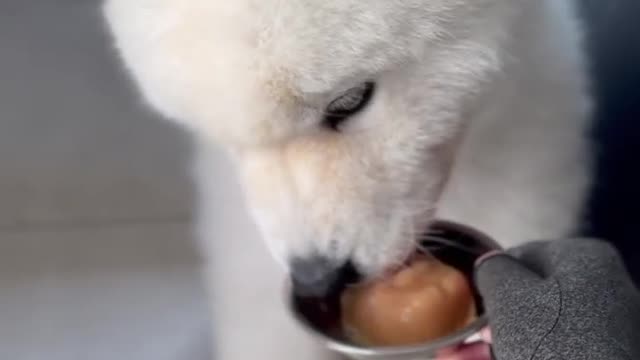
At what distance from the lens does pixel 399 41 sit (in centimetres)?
75

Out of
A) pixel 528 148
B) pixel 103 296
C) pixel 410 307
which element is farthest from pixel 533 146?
pixel 103 296

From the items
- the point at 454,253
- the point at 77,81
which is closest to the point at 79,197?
the point at 77,81

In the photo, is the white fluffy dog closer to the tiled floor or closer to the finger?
the finger

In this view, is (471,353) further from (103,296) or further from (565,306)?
(103,296)

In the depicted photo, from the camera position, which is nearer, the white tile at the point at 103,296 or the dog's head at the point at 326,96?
the dog's head at the point at 326,96

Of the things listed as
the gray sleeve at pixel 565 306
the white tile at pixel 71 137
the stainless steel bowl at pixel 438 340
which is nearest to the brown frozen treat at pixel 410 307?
the stainless steel bowl at pixel 438 340

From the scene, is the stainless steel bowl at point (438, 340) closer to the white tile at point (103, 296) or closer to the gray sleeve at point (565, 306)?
the gray sleeve at point (565, 306)

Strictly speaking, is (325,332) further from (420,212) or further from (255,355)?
(255,355)

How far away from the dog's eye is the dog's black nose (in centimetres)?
10

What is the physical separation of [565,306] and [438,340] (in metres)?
0.16

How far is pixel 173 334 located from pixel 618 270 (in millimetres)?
713

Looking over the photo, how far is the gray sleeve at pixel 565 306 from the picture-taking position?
606mm

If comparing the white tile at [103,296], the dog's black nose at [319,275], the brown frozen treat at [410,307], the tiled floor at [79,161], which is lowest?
the white tile at [103,296]

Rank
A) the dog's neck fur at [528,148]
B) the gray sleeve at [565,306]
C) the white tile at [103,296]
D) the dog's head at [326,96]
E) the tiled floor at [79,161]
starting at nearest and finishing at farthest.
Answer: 1. the gray sleeve at [565,306]
2. the dog's head at [326,96]
3. the dog's neck fur at [528,148]
4. the white tile at [103,296]
5. the tiled floor at [79,161]
